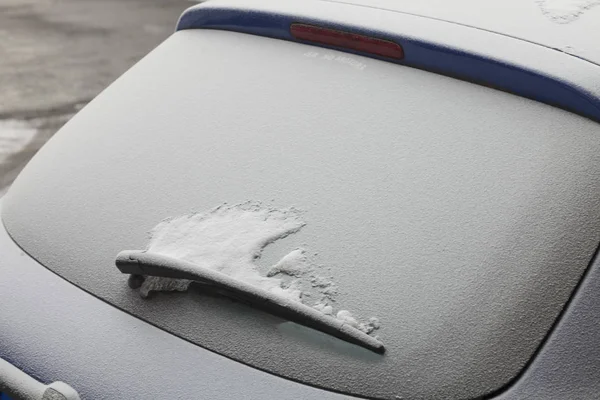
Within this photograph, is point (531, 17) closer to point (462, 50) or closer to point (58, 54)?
point (462, 50)

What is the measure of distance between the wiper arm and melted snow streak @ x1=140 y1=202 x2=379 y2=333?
0.02 m

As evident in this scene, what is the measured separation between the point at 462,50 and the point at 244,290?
28.7 inches


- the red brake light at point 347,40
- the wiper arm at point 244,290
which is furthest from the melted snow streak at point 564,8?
the wiper arm at point 244,290

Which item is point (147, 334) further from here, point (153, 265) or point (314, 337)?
point (314, 337)

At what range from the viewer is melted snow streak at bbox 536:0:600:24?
198 cm

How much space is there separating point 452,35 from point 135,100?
31.7 inches

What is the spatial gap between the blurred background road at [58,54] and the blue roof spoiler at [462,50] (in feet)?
10.6

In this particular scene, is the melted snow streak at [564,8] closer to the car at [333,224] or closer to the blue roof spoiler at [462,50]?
the car at [333,224]

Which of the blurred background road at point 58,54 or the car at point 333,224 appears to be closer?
the car at point 333,224

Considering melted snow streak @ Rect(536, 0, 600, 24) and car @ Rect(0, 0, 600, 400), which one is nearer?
car @ Rect(0, 0, 600, 400)

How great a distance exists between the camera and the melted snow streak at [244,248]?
1.55m

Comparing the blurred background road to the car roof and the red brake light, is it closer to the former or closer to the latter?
the red brake light

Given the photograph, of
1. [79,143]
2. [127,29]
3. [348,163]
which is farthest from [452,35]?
[127,29]

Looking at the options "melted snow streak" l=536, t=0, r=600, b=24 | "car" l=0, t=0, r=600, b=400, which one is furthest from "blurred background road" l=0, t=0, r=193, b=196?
"melted snow streak" l=536, t=0, r=600, b=24
